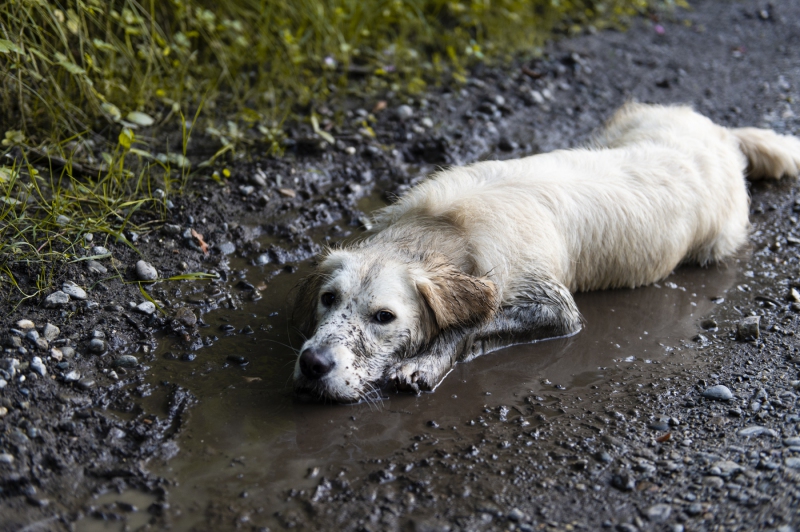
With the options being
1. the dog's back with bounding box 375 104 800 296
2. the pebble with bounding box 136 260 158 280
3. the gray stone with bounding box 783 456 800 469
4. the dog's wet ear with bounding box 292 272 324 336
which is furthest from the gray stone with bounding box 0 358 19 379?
the gray stone with bounding box 783 456 800 469

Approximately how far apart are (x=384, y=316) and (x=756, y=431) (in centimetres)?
179

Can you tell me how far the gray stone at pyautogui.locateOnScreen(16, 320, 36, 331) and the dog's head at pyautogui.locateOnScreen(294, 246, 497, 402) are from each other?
1.33 meters

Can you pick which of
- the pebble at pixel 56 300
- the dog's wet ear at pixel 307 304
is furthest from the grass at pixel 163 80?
the dog's wet ear at pixel 307 304

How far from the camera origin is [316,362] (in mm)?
3320

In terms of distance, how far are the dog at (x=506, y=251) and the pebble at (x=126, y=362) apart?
2.72 feet

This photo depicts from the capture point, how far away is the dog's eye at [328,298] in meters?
3.65

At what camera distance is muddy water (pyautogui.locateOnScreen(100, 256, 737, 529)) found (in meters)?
2.99

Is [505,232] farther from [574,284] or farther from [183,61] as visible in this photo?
[183,61]

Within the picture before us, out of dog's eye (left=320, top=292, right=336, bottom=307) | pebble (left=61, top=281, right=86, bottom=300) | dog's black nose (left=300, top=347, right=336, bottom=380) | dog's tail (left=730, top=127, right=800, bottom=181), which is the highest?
dog's tail (left=730, top=127, right=800, bottom=181)

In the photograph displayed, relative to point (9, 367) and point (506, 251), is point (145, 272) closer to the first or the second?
point (9, 367)

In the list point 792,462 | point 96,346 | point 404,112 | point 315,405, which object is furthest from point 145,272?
point 792,462

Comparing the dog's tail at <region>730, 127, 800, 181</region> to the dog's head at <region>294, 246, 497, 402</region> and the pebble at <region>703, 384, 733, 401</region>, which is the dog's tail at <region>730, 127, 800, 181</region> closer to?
the pebble at <region>703, 384, 733, 401</region>

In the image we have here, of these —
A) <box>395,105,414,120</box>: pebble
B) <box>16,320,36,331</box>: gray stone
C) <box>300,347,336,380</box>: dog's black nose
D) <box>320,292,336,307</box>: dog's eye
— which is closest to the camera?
<box>300,347,336,380</box>: dog's black nose

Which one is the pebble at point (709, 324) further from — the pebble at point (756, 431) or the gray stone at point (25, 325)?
the gray stone at point (25, 325)
